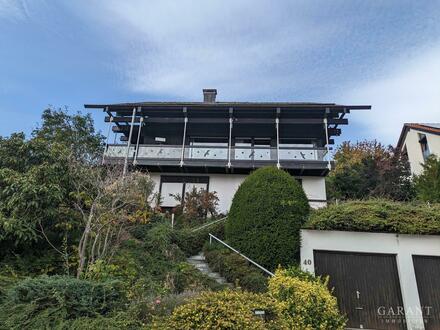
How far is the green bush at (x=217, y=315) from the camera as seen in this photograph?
432cm

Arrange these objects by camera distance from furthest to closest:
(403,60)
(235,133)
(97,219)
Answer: (235,133) → (403,60) → (97,219)

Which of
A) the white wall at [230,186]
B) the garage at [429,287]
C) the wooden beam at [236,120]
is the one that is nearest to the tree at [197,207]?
the white wall at [230,186]

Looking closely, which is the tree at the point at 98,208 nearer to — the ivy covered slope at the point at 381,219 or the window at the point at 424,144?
the ivy covered slope at the point at 381,219

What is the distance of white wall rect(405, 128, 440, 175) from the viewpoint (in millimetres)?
19816

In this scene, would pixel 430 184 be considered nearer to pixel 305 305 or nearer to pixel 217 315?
pixel 305 305

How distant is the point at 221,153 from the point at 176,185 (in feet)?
10.5

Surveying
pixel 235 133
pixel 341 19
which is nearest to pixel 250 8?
pixel 341 19

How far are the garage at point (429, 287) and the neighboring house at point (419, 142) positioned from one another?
459 inches

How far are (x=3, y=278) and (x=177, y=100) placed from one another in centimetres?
1752

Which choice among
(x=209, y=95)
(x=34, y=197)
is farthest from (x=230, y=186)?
(x=34, y=197)

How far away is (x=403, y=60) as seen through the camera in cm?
1046

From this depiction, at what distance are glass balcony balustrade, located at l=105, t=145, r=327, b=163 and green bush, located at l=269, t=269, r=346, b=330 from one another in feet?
32.4

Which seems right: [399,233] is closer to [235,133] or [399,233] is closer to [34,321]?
[34,321]

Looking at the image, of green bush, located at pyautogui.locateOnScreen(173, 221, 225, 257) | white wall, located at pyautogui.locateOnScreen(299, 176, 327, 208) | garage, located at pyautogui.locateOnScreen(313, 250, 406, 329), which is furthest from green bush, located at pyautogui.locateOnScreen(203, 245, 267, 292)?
white wall, located at pyautogui.locateOnScreen(299, 176, 327, 208)
